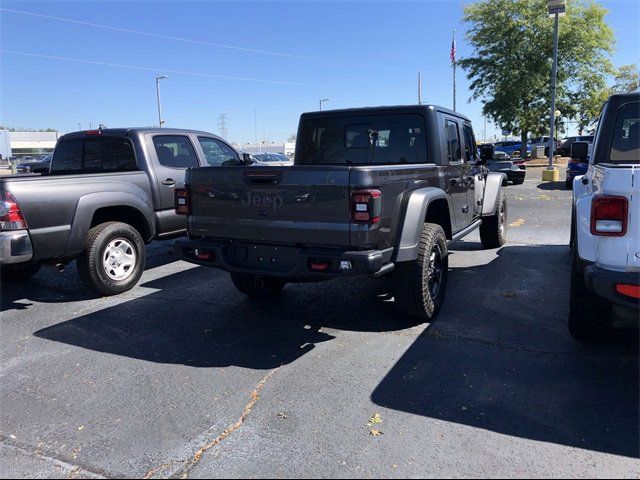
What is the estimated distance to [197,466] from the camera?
2.64m

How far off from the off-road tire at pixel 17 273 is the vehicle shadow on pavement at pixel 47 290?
0.21ft

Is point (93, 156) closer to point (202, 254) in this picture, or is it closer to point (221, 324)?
point (202, 254)

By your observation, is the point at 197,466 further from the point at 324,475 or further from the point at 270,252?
the point at 270,252

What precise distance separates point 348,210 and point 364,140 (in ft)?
6.60

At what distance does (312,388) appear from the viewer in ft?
11.4

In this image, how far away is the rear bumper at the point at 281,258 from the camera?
3721 mm

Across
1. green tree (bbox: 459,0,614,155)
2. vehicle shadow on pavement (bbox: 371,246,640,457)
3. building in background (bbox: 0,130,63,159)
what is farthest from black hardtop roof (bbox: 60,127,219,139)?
building in background (bbox: 0,130,63,159)

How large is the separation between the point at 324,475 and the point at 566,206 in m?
11.8

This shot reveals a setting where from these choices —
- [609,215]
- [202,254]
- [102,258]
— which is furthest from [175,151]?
[609,215]

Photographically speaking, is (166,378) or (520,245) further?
(520,245)

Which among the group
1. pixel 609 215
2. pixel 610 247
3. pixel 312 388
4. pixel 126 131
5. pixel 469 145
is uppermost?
pixel 126 131

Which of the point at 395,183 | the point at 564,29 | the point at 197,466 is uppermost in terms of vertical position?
the point at 564,29

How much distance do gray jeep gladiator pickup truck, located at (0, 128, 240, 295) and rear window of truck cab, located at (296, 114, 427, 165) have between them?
1.93 m

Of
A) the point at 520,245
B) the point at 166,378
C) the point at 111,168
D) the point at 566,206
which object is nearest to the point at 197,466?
the point at 166,378
